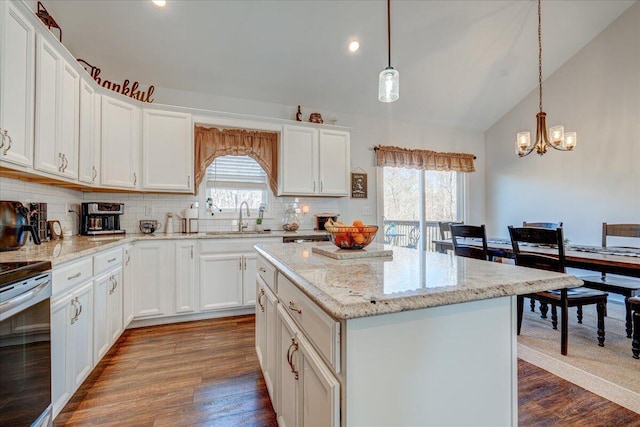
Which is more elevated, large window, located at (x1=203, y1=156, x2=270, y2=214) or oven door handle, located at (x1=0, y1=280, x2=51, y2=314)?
large window, located at (x1=203, y1=156, x2=270, y2=214)

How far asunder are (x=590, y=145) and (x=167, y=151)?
5.20m

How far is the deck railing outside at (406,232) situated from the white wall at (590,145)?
132 centimetres

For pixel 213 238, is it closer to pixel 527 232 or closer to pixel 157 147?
pixel 157 147

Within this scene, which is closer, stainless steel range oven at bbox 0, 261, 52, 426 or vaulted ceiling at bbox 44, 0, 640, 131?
stainless steel range oven at bbox 0, 261, 52, 426

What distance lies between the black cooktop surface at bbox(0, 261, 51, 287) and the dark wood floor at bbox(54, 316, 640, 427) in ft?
3.10

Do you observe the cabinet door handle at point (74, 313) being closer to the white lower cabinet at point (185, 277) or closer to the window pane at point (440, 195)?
the white lower cabinet at point (185, 277)

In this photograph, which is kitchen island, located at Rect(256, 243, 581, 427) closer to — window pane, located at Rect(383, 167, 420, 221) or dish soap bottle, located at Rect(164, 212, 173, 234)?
dish soap bottle, located at Rect(164, 212, 173, 234)

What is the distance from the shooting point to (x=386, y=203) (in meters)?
4.77

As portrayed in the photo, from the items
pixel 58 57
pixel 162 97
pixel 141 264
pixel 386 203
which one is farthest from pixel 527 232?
pixel 162 97

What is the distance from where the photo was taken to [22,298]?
1.21m

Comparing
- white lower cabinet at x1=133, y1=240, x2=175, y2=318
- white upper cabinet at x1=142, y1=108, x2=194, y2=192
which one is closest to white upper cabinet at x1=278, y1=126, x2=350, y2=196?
white upper cabinet at x1=142, y1=108, x2=194, y2=192

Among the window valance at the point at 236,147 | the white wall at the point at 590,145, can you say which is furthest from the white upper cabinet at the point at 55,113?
the white wall at the point at 590,145

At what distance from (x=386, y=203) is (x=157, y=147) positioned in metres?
3.21

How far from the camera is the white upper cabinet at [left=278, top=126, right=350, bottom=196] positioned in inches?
150
